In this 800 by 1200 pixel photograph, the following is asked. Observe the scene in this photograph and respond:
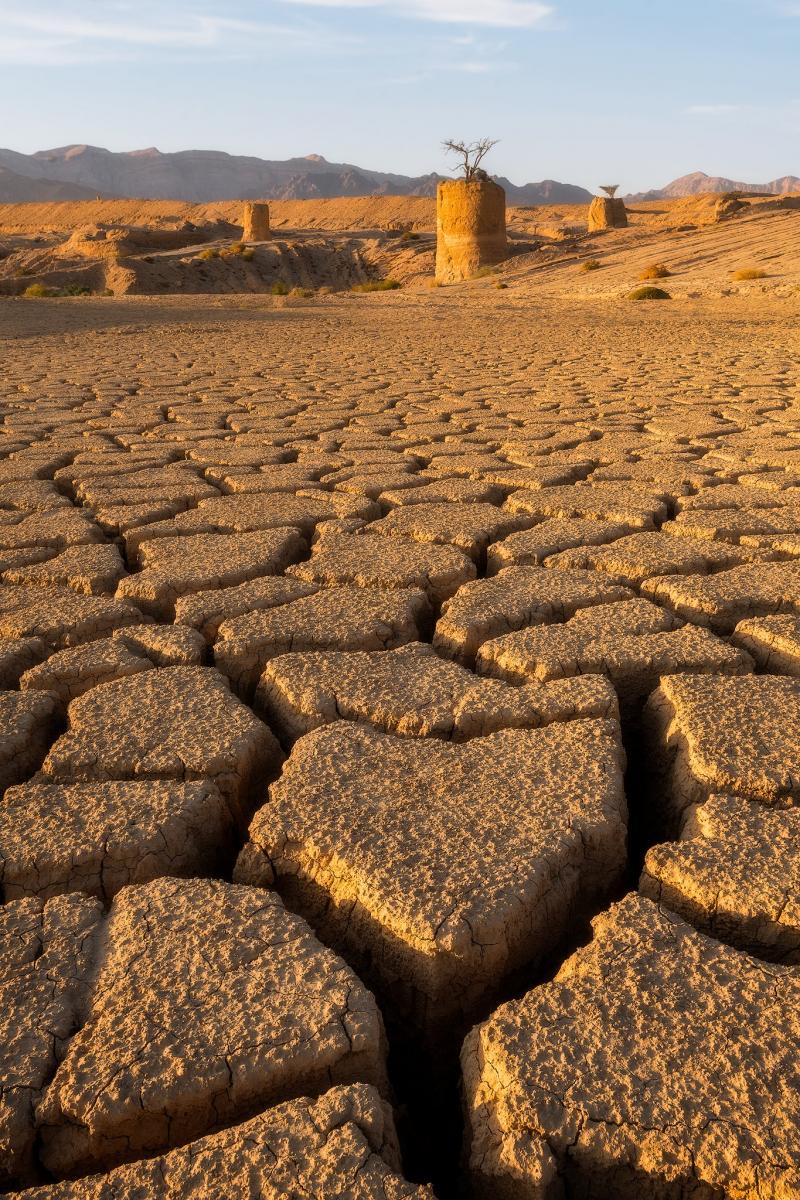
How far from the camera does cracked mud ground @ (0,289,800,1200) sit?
0.76 m

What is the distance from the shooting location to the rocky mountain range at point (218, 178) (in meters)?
113

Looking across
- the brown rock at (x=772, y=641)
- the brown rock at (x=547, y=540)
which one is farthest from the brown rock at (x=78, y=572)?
the brown rock at (x=772, y=641)

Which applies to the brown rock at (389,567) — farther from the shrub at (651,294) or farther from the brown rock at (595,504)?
the shrub at (651,294)

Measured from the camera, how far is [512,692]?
4.74 feet

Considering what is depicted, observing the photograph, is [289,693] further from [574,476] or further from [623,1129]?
[574,476]

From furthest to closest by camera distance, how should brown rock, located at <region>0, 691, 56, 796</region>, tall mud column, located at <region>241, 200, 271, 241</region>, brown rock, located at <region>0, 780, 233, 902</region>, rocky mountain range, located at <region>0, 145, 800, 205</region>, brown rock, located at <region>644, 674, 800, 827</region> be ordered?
rocky mountain range, located at <region>0, 145, 800, 205</region> → tall mud column, located at <region>241, 200, 271, 241</region> → brown rock, located at <region>0, 691, 56, 796</region> → brown rock, located at <region>644, 674, 800, 827</region> → brown rock, located at <region>0, 780, 233, 902</region>

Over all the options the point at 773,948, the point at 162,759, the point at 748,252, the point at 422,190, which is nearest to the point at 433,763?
the point at 162,759

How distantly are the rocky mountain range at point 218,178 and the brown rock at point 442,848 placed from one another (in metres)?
113

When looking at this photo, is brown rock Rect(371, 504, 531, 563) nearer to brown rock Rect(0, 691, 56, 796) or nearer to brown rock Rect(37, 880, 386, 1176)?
brown rock Rect(0, 691, 56, 796)

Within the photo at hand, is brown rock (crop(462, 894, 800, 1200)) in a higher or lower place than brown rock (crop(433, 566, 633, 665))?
higher

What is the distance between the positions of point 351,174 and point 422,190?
8974 millimetres

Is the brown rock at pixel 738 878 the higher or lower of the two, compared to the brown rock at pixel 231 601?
higher

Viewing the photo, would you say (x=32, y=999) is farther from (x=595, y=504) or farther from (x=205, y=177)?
(x=205, y=177)

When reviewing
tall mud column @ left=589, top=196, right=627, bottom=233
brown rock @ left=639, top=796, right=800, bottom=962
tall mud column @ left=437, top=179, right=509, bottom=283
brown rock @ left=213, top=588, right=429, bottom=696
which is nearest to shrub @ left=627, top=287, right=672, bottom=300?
tall mud column @ left=437, top=179, right=509, bottom=283
